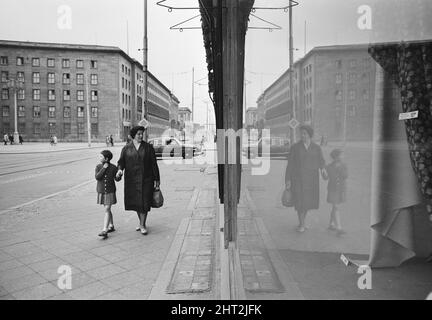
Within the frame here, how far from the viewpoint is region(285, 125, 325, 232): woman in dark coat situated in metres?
2.33

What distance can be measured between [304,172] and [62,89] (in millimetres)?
61073

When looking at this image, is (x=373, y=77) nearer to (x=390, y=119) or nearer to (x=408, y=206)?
(x=390, y=119)

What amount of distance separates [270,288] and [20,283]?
2511mm

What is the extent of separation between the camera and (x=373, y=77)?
7.82 feet

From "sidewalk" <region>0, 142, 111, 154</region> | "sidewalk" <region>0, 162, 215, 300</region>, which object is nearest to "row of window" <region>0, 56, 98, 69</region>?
"sidewalk" <region>0, 142, 111, 154</region>

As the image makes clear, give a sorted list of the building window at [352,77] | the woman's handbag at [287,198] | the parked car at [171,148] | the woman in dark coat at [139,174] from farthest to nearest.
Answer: the parked car at [171,148]
the woman in dark coat at [139,174]
the woman's handbag at [287,198]
the building window at [352,77]

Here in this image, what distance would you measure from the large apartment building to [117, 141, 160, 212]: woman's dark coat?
5015cm

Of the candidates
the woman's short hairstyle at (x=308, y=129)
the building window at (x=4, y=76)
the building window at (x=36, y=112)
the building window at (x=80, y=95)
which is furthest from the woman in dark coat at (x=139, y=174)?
the building window at (x=4, y=76)

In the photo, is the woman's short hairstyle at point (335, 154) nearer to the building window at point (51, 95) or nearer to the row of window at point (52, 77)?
the row of window at point (52, 77)

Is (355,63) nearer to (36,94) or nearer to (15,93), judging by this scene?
(15,93)

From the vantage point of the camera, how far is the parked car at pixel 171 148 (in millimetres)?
22641

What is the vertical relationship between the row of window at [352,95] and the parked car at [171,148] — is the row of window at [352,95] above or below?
above

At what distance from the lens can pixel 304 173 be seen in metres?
2.63

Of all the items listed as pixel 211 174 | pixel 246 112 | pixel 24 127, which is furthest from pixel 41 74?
pixel 246 112
